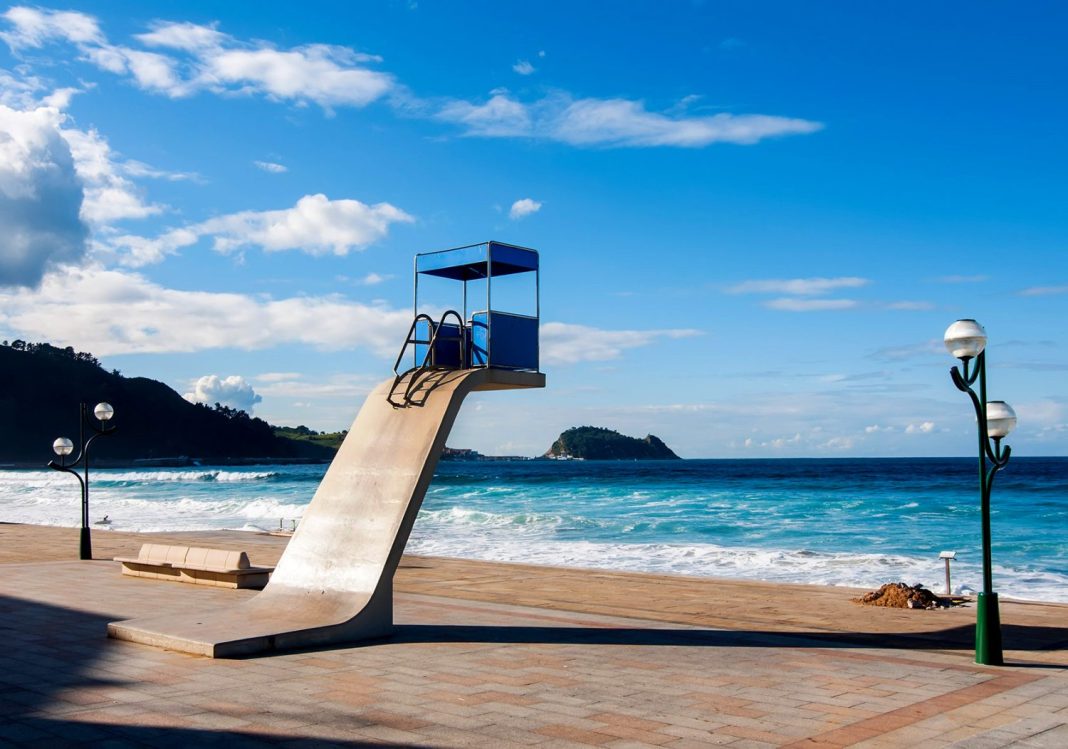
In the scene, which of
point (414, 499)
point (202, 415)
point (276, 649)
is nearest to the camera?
point (276, 649)

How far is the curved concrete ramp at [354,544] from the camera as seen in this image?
31.2ft

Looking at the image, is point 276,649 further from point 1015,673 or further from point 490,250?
point 1015,673

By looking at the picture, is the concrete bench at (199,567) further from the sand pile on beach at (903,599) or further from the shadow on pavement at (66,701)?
the sand pile on beach at (903,599)

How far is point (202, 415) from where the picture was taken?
14600cm

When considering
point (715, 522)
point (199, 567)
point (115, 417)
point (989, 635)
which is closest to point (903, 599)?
point (989, 635)

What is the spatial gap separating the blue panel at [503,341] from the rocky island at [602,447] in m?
159

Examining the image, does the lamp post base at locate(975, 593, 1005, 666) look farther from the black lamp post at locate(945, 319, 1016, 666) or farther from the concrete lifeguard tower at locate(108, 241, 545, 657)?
the concrete lifeguard tower at locate(108, 241, 545, 657)

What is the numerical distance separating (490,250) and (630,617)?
4743 millimetres

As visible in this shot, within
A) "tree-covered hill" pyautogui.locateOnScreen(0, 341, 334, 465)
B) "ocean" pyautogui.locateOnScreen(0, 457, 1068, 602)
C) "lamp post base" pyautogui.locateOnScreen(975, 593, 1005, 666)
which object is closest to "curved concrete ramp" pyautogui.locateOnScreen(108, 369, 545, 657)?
"lamp post base" pyautogui.locateOnScreen(975, 593, 1005, 666)

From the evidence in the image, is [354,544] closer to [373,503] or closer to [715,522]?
[373,503]

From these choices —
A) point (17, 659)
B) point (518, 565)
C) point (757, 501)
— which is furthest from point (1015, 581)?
point (757, 501)

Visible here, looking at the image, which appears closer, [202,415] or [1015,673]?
[1015,673]

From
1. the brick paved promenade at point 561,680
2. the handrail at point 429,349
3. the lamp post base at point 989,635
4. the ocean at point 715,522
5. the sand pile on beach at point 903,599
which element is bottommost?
the ocean at point 715,522

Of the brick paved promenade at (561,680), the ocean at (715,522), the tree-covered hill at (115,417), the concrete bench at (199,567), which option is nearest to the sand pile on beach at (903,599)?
the brick paved promenade at (561,680)
